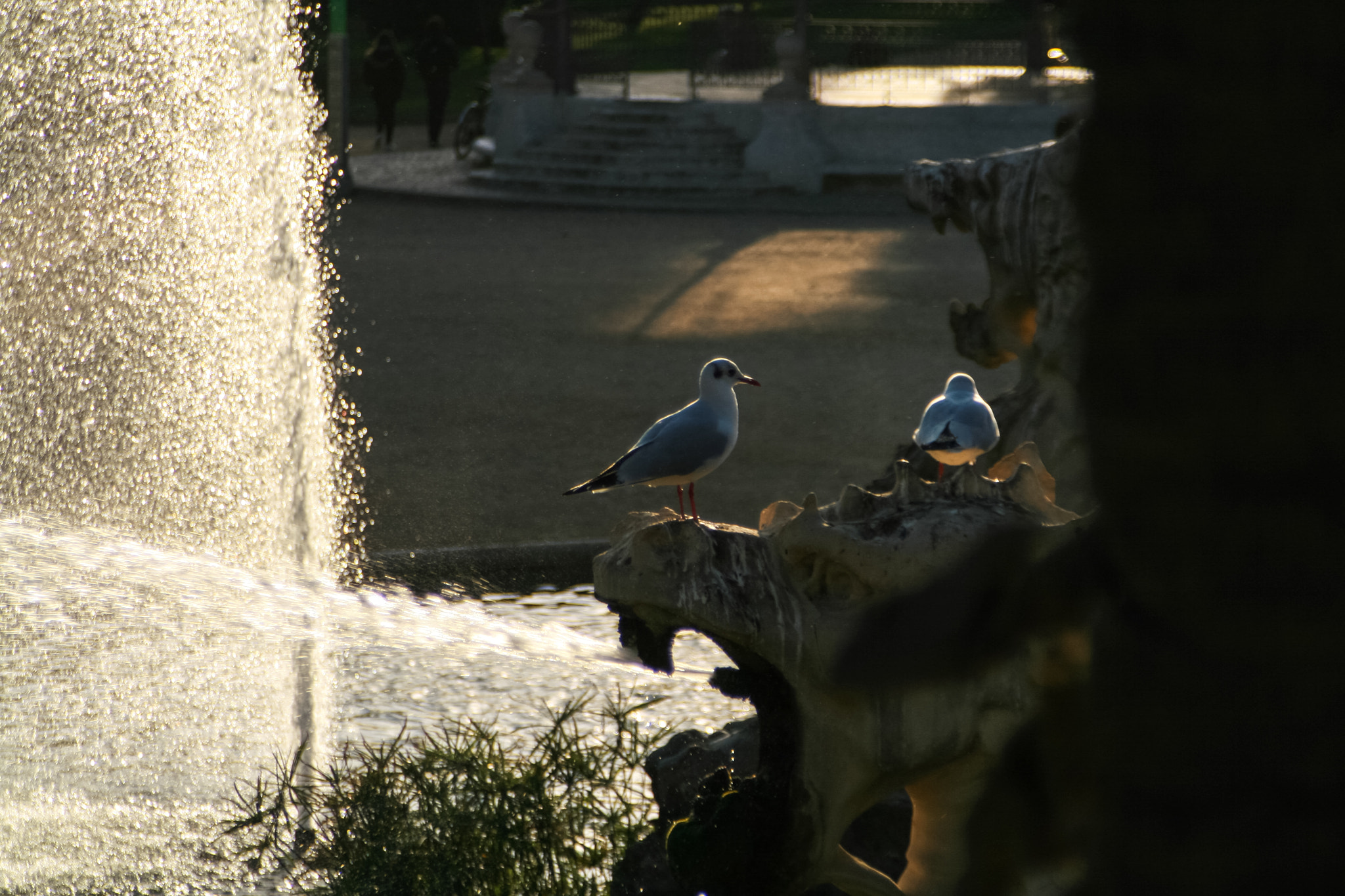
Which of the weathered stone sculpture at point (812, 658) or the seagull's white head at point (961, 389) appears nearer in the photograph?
the weathered stone sculpture at point (812, 658)

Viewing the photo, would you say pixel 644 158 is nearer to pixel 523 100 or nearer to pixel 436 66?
pixel 523 100

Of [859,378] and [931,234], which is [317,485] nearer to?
[859,378]

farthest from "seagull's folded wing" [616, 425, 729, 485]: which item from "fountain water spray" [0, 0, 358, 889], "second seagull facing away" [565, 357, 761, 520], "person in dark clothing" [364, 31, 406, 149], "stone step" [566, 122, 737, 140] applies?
"person in dark clothing" [364, 31, 406, 149]

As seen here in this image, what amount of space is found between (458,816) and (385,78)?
22.1 m

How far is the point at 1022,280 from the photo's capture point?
4.57m

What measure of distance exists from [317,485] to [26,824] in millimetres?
3434

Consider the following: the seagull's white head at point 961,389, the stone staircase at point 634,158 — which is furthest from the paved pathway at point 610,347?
the seagull's white head at point 961,389

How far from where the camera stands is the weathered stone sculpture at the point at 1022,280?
429cm

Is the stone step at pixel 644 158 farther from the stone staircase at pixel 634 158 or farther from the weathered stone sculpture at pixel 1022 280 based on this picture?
the weathered stone sculpture at pixel 1022 280

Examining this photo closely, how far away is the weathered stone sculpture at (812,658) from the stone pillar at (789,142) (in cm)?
1816

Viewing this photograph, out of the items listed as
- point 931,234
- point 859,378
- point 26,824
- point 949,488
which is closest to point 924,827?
point 949,488

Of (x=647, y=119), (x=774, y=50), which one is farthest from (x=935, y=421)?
(x=774, y=50)

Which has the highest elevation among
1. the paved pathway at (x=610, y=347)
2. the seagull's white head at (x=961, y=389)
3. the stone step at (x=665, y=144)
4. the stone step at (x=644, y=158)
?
the seagull's white head at (x=961, y=389)

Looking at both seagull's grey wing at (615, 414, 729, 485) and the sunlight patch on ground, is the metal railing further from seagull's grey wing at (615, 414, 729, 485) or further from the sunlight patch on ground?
seagull's grey wing at (615, 414, 729, 485)
